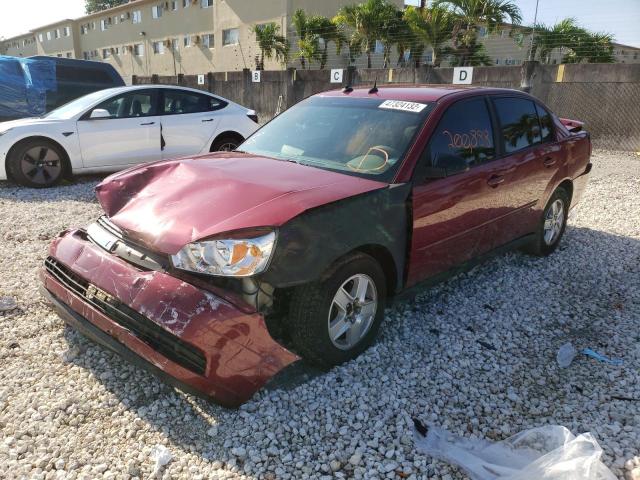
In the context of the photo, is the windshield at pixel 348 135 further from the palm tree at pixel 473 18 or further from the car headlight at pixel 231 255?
the palm tree at pixel 473 18

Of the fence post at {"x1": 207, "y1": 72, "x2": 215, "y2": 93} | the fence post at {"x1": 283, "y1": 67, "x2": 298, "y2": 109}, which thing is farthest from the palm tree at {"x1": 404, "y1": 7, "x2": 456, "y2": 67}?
the fence post at {"x1": 207, "y1": 72, "x2": 215, "y2": 93}

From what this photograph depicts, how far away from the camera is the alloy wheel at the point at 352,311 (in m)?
2.88

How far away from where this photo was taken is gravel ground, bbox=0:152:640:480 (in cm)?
230

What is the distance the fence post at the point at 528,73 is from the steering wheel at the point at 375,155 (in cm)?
1046

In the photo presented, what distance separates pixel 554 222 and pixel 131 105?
6.23 m

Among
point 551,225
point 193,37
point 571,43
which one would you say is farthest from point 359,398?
point 193,37

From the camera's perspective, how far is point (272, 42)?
82.5 ft

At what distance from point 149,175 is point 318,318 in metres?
1.46

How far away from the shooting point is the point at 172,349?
7.80 ft

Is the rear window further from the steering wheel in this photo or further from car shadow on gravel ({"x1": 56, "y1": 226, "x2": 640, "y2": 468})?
the steering wheel

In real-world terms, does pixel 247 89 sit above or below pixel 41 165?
above

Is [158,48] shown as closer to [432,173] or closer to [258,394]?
[432,173]

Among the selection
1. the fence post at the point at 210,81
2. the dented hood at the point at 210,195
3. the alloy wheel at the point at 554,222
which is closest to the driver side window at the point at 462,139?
the dented hood at the point at 210,195

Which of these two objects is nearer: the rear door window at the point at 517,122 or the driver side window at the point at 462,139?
the driver side window at the point at 462,139
